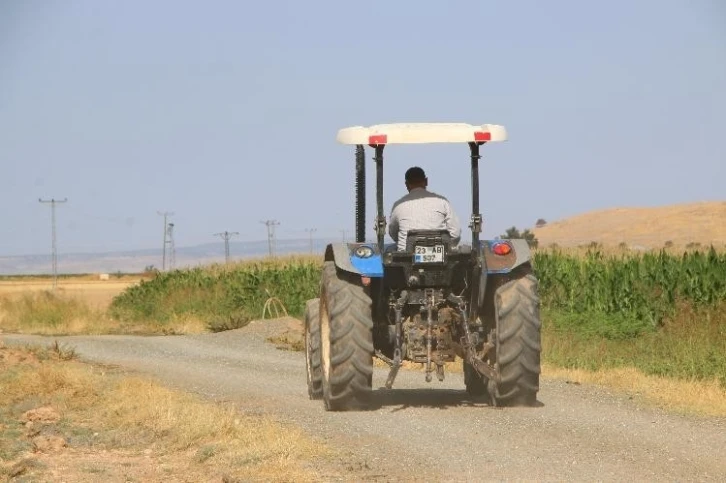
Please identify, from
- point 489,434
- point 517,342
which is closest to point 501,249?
point 517,342

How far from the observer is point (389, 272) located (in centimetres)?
1361

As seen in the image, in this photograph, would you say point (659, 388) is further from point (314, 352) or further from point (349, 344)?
point (349, 344)

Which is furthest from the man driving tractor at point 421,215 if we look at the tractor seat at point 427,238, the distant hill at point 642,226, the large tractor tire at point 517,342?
the distant hill at point 642,226

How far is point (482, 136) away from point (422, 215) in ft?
3.25

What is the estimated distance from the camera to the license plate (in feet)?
42.9

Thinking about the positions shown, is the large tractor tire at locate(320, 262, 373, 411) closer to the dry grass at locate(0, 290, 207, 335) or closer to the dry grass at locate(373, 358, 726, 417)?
the dry grass at locate(373, 358, 726, 417)

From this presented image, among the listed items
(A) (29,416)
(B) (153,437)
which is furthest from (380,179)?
(A) (29,416)

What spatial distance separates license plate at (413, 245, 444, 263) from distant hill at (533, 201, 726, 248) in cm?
9673

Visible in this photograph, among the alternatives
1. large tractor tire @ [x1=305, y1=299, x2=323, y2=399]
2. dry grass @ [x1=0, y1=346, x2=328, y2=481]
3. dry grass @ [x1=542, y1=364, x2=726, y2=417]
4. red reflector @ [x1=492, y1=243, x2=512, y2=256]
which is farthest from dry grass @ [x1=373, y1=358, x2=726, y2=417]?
dry grass @ [x1=0, y1=346, x2=328, y2=481]

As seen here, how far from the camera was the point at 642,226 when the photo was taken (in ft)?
423

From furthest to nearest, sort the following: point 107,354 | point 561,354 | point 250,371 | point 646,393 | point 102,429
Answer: point 107,354 → point 561,354 → point 250,371 → point 646,393 → point 102,429

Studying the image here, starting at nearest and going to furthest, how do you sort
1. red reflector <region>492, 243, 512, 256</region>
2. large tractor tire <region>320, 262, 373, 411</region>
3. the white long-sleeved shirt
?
1. large tractor tire <region>320, 262, 373, 411</region>
2. the white long-sleeved shirt
3. red reflector <region>492, 243, 512, 256</region>

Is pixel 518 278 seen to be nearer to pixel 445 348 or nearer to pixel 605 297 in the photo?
pixel 445 348

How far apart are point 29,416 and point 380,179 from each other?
14.8 feet
